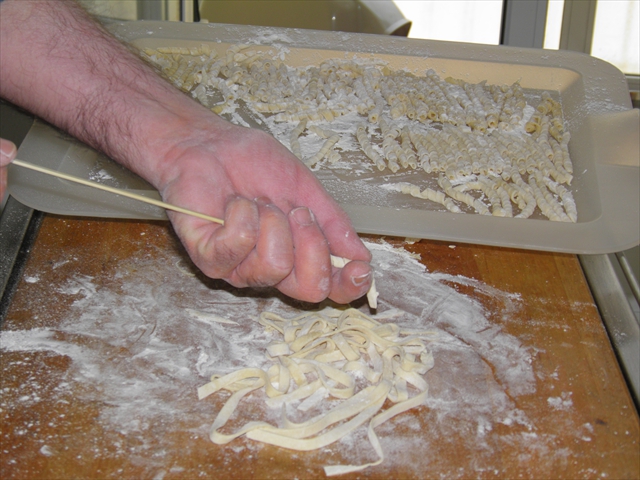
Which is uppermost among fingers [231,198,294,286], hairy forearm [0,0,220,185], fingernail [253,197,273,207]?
hairy forearm [0,0,220,185]

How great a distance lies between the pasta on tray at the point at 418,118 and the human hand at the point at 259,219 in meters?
0.37

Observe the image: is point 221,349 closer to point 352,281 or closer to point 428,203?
point 352,281

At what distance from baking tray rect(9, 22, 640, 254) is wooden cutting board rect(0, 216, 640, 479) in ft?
0.21

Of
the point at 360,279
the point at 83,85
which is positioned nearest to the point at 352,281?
the point at 360,279

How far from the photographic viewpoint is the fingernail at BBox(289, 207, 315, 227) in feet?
3.52

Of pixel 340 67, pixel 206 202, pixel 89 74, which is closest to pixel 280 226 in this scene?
pixel 206 202

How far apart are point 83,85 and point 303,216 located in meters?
0.57

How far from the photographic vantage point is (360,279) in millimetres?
1078

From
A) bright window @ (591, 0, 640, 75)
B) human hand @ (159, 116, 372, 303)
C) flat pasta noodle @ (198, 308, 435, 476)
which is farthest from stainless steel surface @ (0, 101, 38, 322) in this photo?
bright window @ (591, 0, 640, 75)

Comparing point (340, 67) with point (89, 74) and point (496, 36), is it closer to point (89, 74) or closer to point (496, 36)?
point (89, 74)

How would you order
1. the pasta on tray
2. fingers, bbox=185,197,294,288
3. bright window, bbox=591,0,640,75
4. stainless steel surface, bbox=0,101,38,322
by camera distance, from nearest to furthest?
fingers, bbox=185,197,294,288
stainless steel surface, bbox=0,101,38,322
the pasta on tray
bright window, bbox=591,0,640,75

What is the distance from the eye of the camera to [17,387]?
3.46ft

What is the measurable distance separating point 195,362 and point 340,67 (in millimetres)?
1072

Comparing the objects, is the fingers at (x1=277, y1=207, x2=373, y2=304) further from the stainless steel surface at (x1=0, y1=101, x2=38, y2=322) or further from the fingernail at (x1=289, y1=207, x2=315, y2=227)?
the stainless steel surface at (x1=0, y1=101, x2=38, y2=322)
